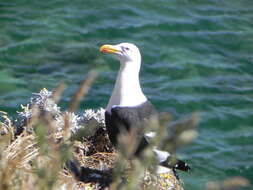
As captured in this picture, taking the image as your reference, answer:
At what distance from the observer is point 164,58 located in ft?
33.0

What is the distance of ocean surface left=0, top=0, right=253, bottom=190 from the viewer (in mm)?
8836

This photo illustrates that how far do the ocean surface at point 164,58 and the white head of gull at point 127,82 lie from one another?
2350 millimetres

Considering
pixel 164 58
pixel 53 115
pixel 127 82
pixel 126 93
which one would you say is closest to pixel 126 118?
pixel 126 93

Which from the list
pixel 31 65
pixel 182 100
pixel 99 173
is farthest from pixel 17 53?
pixel 99 173

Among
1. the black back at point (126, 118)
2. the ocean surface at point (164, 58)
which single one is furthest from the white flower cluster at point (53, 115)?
the ocean surface at point (164, 58)

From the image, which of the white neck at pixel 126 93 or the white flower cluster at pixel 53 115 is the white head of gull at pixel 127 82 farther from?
the white flower cluster at pixel 53 115

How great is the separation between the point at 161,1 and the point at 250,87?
2.31 metres

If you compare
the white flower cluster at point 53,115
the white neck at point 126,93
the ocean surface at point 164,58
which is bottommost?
the ocean surface at point 164,58

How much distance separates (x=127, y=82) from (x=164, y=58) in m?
4.45

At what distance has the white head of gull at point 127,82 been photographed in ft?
18.2

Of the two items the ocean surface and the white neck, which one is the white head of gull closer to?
the white neck

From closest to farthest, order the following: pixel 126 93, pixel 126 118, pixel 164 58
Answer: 1. pixel 126 118
2. pixel 126 93
3. pixel 164 58

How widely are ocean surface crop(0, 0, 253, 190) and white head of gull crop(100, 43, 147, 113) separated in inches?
92.5

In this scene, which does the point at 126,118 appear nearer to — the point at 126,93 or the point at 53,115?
the point at 126,93
